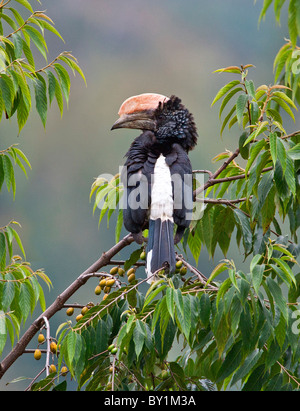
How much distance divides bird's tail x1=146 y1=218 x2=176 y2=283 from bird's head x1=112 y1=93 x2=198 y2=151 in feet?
2.28

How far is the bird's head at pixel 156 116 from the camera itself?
367 centimetres

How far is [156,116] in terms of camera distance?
3.75 meters

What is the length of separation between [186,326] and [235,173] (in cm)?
109

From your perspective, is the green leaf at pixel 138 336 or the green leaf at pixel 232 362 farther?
the green leaf at pixel 232 362

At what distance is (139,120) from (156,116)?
10 centimetres

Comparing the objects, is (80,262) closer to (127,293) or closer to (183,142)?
(183,142)

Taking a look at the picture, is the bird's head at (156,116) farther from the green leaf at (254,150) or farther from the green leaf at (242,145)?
the green leaf at (254,150)

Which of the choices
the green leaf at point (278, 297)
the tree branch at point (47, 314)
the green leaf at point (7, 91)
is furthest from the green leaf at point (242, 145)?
the green leaf at point (7, 91)

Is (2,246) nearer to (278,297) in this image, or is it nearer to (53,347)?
(53,347)

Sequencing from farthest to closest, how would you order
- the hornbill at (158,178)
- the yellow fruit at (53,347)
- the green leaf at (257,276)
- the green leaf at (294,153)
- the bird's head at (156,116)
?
the bird's head at (156,116) → the hornbill at (158,178) → the yellow fruit at (53,347) → the green leaf at (294,153) → the green leaf at (257,276)

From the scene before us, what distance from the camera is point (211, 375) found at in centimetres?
244

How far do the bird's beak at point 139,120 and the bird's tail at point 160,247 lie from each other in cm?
79

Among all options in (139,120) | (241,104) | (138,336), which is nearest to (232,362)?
(138,336)

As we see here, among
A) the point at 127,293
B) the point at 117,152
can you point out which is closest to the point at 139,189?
the point at 127,293
